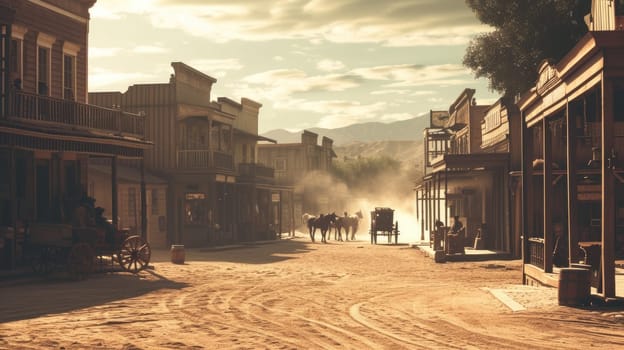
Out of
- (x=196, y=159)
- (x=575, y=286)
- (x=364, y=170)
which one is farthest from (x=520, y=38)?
(x=364, y=170)

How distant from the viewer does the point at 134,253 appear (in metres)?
22.7

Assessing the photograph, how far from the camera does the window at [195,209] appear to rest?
4166 cm

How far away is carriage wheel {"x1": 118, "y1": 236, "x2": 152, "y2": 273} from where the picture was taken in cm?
2247

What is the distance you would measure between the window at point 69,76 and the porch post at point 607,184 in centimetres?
1807

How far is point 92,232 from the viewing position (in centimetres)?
2094

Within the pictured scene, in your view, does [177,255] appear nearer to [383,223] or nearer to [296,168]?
[383,223]

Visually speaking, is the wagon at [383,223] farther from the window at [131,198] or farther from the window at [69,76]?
the window at [69,76]

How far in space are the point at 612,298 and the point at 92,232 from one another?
11.9 m

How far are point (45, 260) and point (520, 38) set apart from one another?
27.0 metres

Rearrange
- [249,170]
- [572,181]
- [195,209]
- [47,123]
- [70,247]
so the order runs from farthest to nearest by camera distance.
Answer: [249,170] → [195,209] → [47,123] → [70,247] → [572,181]

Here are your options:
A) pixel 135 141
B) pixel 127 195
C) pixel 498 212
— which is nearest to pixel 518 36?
pixel 498 212

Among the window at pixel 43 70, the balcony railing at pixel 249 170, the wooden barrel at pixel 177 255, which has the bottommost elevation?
the wooden barrel at pixel 177 255

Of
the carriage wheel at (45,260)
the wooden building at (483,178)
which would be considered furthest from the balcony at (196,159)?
the carriage wheel at (45,260)

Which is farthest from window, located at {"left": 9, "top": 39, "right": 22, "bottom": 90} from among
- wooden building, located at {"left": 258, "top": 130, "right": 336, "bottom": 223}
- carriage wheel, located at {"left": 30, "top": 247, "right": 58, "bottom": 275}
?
wooden building, located at {"left": 258, "top": 130, "right": 336, "bottom": 223}
